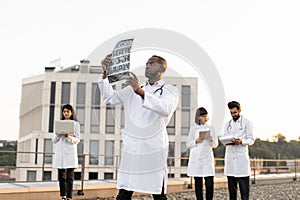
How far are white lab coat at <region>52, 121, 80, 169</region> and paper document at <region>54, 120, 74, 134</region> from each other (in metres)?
0.15

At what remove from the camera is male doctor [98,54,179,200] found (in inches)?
167

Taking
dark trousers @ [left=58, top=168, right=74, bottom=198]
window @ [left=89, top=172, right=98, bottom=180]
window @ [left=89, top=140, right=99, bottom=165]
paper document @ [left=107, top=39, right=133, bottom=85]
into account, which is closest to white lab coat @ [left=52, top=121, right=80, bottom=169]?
dark trousers @ [left=58, top=168, right=74, bottom=198]

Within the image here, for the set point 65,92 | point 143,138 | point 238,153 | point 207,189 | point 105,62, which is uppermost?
point 65,92

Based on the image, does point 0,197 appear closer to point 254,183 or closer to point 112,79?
point 112,79

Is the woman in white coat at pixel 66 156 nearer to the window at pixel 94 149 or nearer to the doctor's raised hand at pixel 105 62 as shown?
the window at pixel 94 149

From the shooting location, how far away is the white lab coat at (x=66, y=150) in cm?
744

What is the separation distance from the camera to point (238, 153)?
7336 mm

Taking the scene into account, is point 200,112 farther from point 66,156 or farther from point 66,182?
point 66,182

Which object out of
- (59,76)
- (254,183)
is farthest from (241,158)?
(59,76)

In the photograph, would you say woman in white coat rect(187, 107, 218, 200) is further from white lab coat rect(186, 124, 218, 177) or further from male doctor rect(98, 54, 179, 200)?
male doctor rect(98, 54, 179, 200)

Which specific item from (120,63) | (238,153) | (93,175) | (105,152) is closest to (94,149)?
(105,152)

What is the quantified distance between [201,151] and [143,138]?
369cm

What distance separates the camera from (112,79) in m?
4.26

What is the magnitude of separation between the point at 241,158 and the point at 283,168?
1791cm
